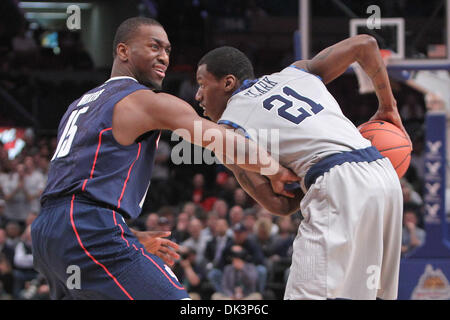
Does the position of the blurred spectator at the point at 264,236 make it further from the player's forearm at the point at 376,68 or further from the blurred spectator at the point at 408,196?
the player's forearm at the point at 376,68

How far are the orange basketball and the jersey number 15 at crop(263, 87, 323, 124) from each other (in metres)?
0.53

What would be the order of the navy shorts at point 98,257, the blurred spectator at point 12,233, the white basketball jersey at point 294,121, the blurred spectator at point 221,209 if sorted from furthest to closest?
the blurred spectator at point 221,209
the blurred spectator at point 12,233
the white basketball jersey at point 294,121
the navy shorts at point 98,257

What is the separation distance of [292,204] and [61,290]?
1.27 m

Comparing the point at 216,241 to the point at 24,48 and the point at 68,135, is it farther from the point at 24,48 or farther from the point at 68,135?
the point at 24,48

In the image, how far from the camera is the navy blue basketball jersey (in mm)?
2992

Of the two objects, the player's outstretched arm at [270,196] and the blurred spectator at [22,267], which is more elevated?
the player's outstretched arm at [270,196]

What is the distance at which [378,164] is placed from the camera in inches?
127

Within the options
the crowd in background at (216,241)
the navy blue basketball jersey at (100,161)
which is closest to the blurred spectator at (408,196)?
the crowd in background at (216,241)

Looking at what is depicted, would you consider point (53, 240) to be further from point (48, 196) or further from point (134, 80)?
point (134, 80)

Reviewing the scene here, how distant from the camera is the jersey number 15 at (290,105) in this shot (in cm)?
324

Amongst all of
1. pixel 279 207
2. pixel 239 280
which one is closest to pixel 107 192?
pixel 279 207

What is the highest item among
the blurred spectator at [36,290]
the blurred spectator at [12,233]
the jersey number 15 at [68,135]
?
the jersey number 15 at [68,135]

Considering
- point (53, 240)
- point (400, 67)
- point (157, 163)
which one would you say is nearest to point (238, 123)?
point (53, 240)

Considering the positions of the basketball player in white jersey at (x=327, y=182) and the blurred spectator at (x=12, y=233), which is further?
the blurred spectator at (x=12, y=233)
